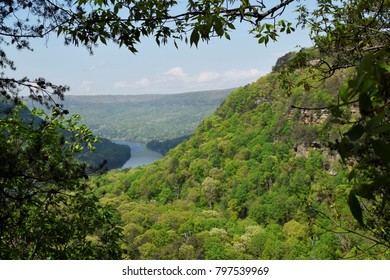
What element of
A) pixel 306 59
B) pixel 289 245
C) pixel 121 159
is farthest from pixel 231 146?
pixel 306 59

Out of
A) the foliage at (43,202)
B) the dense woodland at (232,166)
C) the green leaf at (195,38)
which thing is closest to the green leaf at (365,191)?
the dense woodland at (232,166)

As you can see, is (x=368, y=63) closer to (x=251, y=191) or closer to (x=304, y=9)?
(x=304, y=9)

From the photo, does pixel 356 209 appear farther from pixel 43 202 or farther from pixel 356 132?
pixel 43 202

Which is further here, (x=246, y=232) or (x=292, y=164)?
(x=292, y=164)

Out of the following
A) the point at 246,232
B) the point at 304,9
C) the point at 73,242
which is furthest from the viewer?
the point at 246,232

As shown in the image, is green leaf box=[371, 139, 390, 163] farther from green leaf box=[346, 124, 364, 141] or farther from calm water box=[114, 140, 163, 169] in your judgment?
calm water box=[114, 140, 163, 169]

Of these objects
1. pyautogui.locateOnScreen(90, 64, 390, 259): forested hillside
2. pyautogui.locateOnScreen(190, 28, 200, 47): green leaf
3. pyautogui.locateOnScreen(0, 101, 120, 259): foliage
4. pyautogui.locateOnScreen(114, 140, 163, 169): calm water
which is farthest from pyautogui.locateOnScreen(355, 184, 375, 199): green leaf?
pyautogui.locateOnScreen(114, 140, 163, 169): calm water
